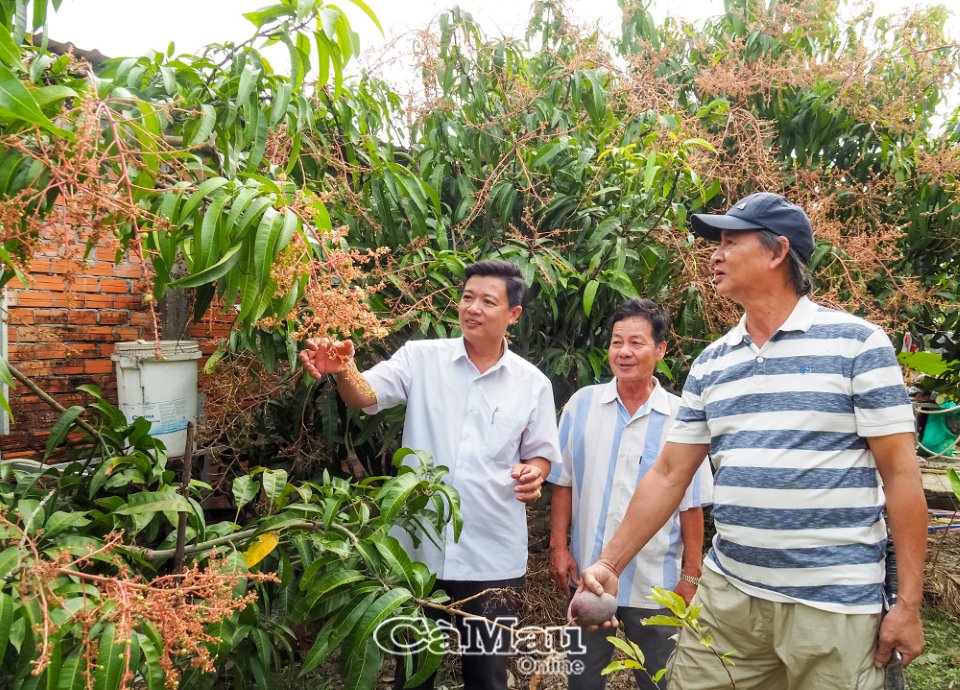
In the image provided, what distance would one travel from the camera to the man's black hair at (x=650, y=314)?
2.25 meters

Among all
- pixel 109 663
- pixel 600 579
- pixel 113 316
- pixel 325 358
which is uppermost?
pixel 113 316

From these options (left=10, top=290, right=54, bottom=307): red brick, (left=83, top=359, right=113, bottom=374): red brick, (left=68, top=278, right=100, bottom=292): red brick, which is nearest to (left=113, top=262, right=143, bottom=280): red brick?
(left=68, top=278, right=100, bottom=292): red brick

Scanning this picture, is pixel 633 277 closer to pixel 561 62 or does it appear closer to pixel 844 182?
pixel 561 62

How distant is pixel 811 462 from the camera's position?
1522 mm

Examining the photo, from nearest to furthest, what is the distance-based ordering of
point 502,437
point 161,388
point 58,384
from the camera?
1. point 502,437
2. point 161,388
3. point 58,384

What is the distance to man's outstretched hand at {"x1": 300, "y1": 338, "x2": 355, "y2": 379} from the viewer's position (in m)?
1.78

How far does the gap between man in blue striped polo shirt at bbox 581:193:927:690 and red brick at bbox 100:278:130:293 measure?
2.94m

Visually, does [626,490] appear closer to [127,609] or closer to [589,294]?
[589,294]

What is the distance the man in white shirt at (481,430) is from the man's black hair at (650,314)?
348 mm

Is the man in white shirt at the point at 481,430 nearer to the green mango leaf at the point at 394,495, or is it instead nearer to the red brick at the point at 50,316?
the green mango leaf at the point at 394,495

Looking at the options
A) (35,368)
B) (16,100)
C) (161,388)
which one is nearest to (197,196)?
(16,100)

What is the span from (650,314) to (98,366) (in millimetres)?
2776

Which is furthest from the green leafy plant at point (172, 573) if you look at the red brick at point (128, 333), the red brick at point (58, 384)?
the red brick at point (128, 333)

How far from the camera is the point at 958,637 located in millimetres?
3359
